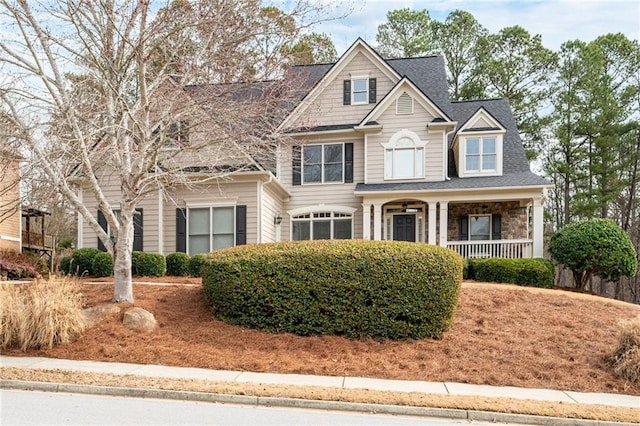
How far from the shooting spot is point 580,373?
7.48 meters

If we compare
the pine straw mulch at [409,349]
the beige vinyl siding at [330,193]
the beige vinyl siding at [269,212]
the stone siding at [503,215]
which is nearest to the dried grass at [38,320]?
the pine straw mulch at [409,349]

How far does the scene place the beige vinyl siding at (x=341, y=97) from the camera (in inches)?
732

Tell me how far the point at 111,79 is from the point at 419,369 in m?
8.14

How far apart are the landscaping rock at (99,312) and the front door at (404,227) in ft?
37.2

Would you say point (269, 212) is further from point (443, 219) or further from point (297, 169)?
point (443, 219)

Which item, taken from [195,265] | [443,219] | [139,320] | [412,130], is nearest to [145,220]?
[195,265]

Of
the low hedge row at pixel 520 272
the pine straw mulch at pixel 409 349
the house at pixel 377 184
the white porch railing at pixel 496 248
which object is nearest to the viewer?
the pine straw mulch at pixel 409 349

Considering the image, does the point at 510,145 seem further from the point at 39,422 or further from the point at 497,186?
the point at 39,422

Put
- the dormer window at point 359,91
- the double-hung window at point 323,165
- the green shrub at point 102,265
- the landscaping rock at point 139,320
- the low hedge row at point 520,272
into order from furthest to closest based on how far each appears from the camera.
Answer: the dormer window at point 359,91, the double-hung window at point 323,165, the low hedge row at point 520,272, the green shrub at point 102,265, the landscaping rock at point 139,320

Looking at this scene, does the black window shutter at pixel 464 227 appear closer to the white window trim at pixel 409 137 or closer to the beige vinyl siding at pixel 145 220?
the white window trim at pixel 409 137

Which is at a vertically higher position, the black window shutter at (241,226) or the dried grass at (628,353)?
the black window shutter at (241,226)

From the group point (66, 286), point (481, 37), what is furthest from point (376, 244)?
point (481, 37)

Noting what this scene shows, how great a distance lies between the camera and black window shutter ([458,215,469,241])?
18.5 m

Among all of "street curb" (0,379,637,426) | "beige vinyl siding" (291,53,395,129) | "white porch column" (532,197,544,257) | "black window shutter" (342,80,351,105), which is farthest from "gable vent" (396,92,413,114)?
"street curb" (0,379,637,426)
